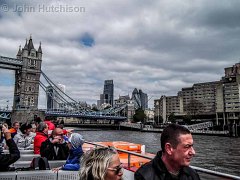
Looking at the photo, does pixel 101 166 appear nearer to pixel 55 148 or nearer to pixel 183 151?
pixel 183 151

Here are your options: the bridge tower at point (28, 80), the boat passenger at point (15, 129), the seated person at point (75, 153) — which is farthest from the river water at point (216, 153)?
the bridge tower at point (28, 80)

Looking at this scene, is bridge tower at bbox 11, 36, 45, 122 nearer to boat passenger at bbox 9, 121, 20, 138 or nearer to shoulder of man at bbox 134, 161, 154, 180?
boat passenger at bbox 9, 121, 20, 138

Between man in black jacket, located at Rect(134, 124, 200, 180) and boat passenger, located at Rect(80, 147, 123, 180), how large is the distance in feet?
1.25

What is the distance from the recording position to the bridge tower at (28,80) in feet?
241

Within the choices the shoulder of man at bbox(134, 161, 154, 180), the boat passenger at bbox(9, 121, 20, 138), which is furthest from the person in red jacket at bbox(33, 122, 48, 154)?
the shoulder of man at bbox(134, 161, 154, 180)

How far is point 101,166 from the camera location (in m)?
1.62

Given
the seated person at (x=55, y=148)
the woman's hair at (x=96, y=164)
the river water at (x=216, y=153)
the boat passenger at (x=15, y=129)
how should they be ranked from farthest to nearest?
1. the river water at (x=216, y=153)
2. the boat passenger at (x=15, y=129)
3. the seated person at (x=55, y=148)
4. the woman's hair at (x=96, y=164)

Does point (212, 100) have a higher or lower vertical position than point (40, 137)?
higher

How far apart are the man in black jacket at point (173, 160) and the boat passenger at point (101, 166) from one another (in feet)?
1.25

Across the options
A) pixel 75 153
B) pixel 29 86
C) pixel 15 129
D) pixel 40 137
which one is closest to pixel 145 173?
pixel 75 153

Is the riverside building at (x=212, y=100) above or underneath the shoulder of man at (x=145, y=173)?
above

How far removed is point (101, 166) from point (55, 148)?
115 inches

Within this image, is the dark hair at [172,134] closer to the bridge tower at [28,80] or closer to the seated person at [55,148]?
the seated person at [55,148]

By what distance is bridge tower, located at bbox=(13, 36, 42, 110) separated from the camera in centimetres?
7339
